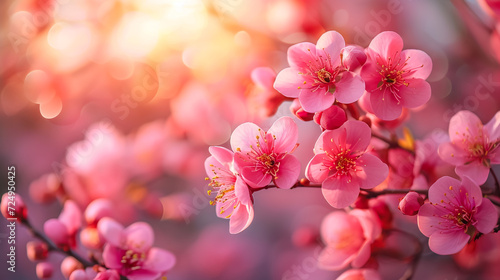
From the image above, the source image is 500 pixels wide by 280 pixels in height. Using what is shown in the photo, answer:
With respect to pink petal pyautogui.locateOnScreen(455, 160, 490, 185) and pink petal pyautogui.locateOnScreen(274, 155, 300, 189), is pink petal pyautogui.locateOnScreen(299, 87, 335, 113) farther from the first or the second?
pink petal pyautogui.locateOnScreen(455, 160, 490, 185)

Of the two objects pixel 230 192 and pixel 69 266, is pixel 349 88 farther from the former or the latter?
pixel 69 266

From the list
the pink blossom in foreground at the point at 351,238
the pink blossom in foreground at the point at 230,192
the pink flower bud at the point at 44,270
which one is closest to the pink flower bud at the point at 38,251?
the pink flower bud at the point at 44,270

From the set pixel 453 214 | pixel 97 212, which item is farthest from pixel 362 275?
pixel 97 212

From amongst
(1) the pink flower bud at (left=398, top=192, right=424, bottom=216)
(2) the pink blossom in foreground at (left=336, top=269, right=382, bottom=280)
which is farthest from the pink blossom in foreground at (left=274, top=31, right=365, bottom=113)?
(2) the pink blossom in foreground at (left=336, top=269, right=382, bottom=280)

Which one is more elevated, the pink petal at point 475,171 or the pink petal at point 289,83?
the pink petal at point 289,83

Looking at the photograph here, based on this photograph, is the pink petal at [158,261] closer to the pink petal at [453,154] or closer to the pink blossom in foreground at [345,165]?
the pink blossom in foreground at [345,165]

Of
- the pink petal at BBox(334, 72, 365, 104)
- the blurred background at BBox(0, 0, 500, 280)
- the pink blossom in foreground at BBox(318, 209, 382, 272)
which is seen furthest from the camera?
the blurred background at BBox(0, 0, 500, 280)
